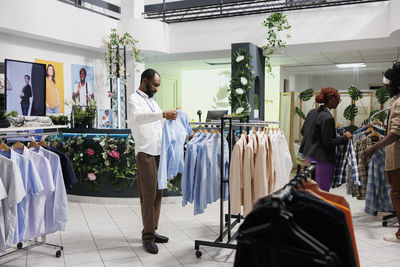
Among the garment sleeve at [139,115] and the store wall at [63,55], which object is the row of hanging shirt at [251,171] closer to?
the garment sleeve at [139,115]

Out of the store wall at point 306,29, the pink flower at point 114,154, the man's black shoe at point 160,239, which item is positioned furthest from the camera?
the store wall at point 306,29

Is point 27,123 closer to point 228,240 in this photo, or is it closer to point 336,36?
point 228,240

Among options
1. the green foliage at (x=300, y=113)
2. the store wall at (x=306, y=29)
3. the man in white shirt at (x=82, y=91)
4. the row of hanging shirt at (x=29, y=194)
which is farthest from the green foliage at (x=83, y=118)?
the green foliage at (x=300, y=113)

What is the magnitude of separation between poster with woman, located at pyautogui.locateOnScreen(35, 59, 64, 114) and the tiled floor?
3067 mm

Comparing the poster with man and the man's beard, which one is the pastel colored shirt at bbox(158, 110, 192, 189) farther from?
the poster with man

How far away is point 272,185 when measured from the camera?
3252 mm

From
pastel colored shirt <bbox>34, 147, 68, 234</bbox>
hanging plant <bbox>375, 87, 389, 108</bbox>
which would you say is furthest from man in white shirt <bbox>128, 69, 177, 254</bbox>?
hanging plant <bbox>375, 87, 389, 108</bbox>

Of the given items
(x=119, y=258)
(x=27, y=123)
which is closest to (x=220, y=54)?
(x=27, y=123)

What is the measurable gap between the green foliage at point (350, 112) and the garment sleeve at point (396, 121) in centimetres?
433

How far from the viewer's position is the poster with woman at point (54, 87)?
7516mm

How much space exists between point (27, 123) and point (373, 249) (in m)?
3.78

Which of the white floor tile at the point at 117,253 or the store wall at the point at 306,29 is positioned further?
the store wall at the point at 306,29

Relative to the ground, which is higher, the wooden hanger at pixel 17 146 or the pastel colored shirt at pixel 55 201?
the wooden hanger at pixel 17 146

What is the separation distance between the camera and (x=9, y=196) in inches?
117
